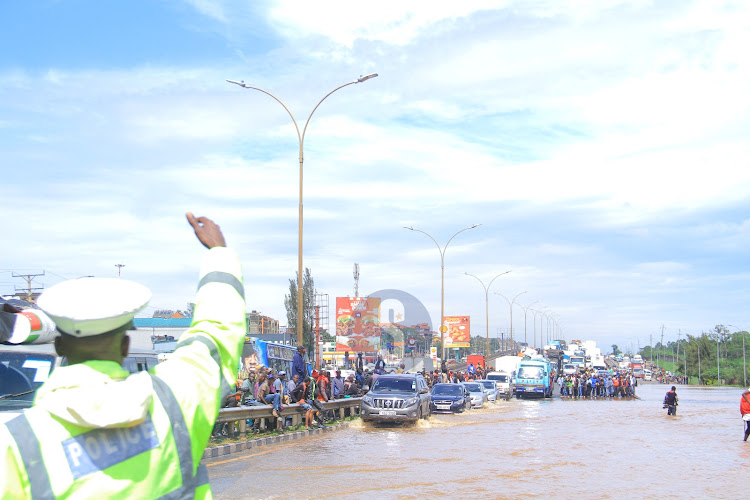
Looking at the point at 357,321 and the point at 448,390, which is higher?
the point at 357,321

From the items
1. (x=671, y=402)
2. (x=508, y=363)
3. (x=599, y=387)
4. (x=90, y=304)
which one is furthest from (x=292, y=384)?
(x=508, y=363)

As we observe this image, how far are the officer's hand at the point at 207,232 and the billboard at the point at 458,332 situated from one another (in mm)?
95942

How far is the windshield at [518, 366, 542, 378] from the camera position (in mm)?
54062

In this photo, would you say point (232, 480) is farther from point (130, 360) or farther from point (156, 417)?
point (156, 417)

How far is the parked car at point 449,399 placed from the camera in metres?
33.8

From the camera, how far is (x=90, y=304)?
1861 mm

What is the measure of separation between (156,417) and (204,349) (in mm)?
241

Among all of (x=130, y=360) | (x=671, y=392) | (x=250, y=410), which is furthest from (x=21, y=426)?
(x=671, y=392)

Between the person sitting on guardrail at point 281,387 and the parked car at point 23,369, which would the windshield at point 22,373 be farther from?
the person sitting on guardrail at point 281,387

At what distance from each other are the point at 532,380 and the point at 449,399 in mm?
20975

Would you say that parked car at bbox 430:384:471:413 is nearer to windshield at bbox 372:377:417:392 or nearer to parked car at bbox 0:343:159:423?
windshield at bbox 372:377:417:392

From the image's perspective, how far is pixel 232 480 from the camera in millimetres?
13258

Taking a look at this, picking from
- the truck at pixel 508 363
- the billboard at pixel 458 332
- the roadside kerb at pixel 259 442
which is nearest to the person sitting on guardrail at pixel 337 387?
the roadside kerb at pixel 259 442

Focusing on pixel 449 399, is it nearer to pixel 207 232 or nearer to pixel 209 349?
pixel 207 232
